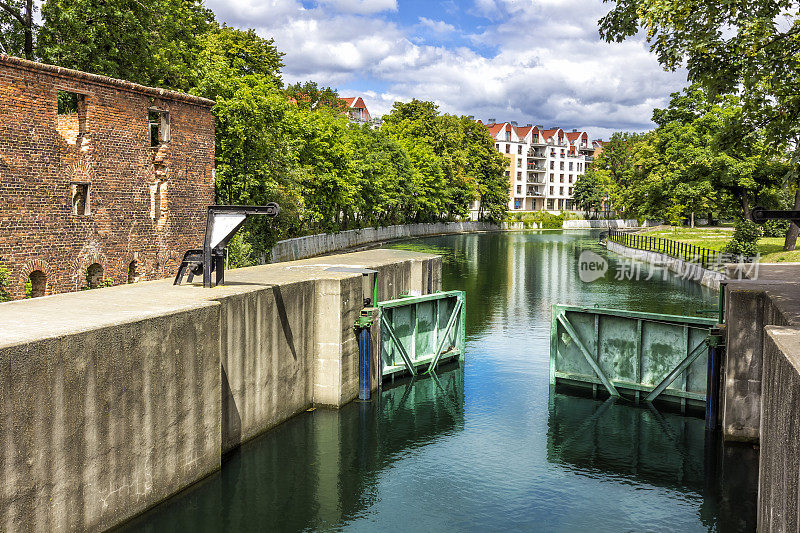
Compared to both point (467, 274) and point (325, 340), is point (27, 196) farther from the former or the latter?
point (467, 274)

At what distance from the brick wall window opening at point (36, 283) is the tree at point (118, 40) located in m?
14.7

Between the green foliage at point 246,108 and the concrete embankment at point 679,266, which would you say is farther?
the concrete embankment at point 679,266

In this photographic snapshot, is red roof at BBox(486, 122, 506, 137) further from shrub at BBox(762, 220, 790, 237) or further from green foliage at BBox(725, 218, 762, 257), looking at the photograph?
green foliage at BBox(725, 218, 762, 257)

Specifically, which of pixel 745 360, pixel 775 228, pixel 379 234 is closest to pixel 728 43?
pixel 745 360

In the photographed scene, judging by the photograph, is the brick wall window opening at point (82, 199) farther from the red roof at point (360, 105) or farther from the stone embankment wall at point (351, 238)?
the red roof at point (360, 105)

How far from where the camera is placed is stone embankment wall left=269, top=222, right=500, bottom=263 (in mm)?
46500

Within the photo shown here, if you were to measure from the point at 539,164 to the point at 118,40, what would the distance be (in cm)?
13522

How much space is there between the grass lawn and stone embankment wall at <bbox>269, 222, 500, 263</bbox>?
88.3 feet

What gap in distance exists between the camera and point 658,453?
1667 cm

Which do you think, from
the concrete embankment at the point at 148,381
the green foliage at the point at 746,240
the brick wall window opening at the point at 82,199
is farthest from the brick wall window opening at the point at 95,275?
the green foliage at the point at 746,240

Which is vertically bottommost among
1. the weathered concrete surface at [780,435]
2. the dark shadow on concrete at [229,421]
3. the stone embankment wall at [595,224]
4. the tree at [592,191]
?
the dark shadow on concrete at [229,421]

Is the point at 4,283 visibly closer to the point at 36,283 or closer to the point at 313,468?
the point at 36,283

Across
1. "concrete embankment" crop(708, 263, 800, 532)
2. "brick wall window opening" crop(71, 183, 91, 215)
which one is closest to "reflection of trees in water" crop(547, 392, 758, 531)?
"concrete embankment" crop(708, 263, 800, 532)

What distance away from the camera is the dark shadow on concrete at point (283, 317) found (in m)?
16.4
